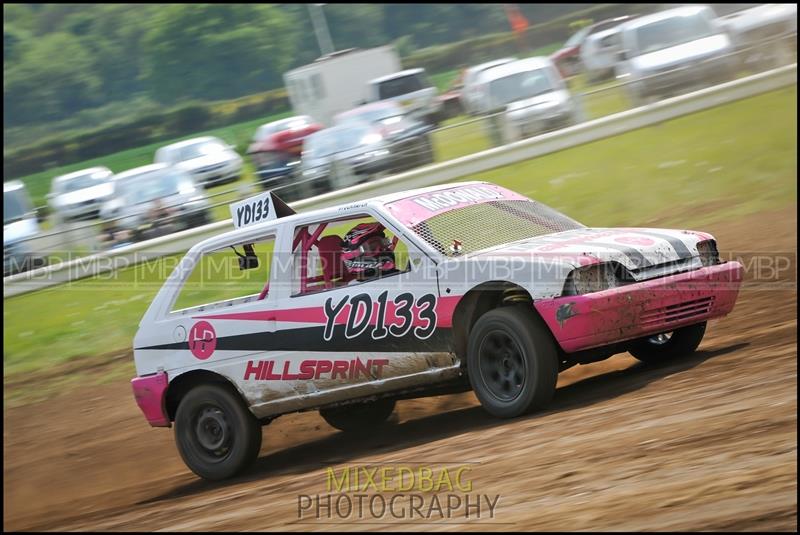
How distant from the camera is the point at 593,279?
641 centimetres

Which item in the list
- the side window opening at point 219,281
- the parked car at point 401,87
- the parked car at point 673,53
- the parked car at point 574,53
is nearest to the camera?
the side window opening at point 219,281

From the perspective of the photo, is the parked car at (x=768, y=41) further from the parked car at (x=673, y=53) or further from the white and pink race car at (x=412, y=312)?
the white and pink race car at (x=412, y=312)

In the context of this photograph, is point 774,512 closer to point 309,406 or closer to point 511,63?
point 309,406

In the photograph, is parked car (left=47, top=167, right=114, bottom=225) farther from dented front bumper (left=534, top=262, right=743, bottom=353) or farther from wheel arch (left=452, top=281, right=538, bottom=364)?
dented front bumper (left=534, top=262, right=743, bottom=353)

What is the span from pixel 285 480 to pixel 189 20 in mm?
51510

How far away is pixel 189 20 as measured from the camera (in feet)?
182

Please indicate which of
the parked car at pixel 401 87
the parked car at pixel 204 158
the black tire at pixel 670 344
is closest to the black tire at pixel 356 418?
the black tire at pixel 670 344

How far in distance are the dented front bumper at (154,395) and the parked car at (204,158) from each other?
12.5 metres

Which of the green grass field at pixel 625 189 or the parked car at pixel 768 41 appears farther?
the parked car at pixel 768 41

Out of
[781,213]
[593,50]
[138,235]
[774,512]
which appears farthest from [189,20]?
[774,512]

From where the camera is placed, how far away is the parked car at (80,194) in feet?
57.8

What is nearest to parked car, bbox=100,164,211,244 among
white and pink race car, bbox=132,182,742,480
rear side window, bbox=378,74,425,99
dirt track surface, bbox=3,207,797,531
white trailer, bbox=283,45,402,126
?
dirt track surface, bbox=3,207,797,531

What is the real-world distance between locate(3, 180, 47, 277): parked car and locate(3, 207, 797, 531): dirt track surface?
5.66 metres

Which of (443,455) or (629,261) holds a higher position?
(629,261)
